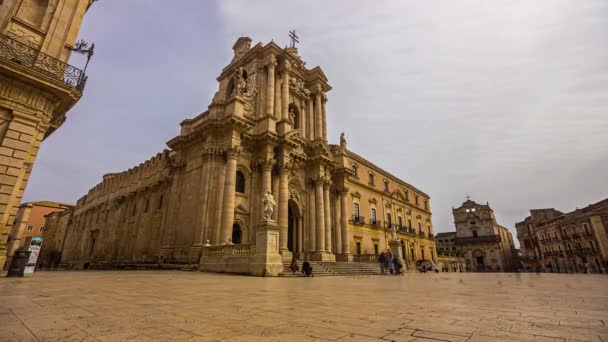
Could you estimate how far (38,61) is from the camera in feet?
32.9

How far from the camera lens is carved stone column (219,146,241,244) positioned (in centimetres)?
1786

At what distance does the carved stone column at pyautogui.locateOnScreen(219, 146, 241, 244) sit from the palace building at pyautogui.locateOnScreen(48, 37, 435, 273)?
63mm

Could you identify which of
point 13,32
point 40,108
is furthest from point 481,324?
point 13,32

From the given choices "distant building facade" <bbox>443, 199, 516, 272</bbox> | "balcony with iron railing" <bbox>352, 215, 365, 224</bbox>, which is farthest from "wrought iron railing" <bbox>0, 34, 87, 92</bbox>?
"distant building facade" <bbox>443, 199, 516, 272</bbox>

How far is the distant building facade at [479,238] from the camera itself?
55531 mm

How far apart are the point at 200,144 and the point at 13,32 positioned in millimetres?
11706

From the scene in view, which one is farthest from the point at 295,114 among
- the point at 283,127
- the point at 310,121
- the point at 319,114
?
the point at 283,127

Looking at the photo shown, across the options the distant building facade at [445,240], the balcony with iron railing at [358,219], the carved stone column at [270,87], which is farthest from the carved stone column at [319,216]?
the distant building facade at [445,240]

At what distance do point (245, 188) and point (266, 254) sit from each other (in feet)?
27.3

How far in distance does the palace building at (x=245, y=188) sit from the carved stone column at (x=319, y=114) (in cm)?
10

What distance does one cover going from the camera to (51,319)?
3309 millimetres

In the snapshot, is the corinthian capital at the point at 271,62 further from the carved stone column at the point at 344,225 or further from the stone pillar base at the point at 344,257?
the stone pillar base at the point at 344,257

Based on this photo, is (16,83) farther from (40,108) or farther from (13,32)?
(13,32)

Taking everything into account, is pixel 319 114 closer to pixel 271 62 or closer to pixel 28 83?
pixel 271 62
